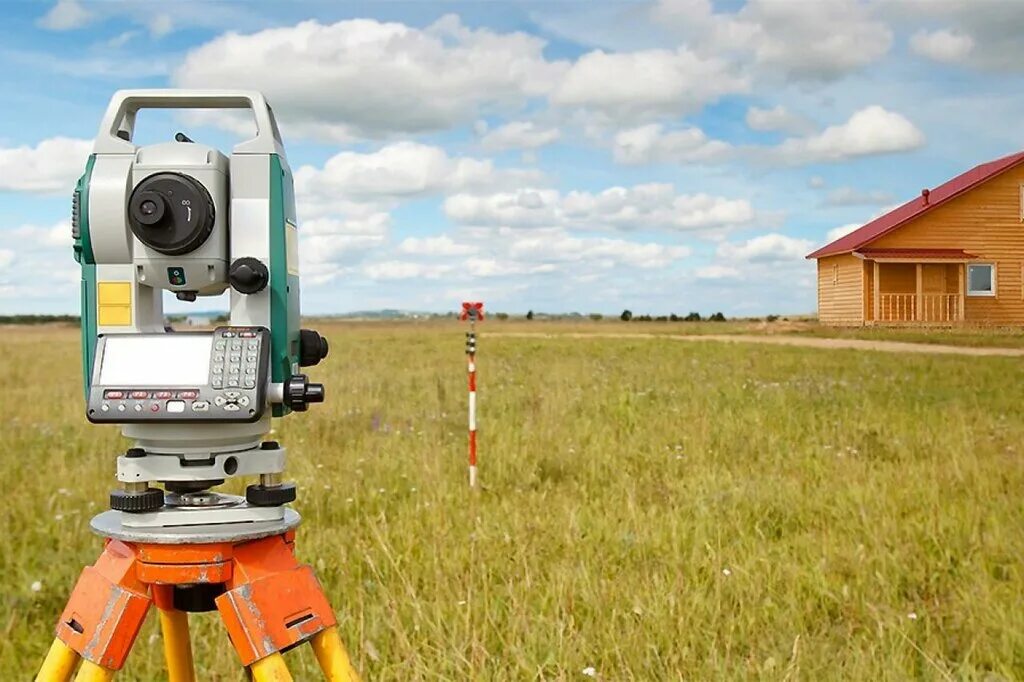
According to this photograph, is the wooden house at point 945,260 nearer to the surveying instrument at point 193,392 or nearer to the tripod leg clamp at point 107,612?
the surveying instrument at point 193,392

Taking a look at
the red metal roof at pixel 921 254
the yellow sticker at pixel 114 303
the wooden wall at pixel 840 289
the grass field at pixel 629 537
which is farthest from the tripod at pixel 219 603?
the red metal roof at pixel 921 254

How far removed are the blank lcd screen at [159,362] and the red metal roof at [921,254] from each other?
20599mm

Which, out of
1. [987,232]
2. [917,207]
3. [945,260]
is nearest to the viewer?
[945,260]

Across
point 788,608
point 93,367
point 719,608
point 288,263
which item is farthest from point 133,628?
point 788,608

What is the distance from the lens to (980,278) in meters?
22.8

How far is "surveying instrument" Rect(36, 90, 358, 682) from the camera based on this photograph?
88.4 inches

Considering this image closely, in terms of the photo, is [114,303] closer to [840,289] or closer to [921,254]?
[840,289]

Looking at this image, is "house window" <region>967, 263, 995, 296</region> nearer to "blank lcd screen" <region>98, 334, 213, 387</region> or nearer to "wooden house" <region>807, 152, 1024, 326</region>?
"wooden house" <region>807, 152, 1024, 326</region>

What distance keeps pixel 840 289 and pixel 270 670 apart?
21.9 metres

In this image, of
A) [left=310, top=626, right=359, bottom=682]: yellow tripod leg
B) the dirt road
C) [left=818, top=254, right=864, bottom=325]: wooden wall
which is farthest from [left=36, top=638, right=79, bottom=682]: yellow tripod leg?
[left=818, top=254, right=864, bottom=325]: wooden wall

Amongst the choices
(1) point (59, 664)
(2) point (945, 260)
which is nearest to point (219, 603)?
(1) point (59, 664)

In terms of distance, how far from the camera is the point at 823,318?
22.0m

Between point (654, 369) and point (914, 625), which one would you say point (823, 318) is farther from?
point (914, 625)

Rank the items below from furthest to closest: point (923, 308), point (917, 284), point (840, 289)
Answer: point (917, 284), point (840, 289), point (923, 308)
